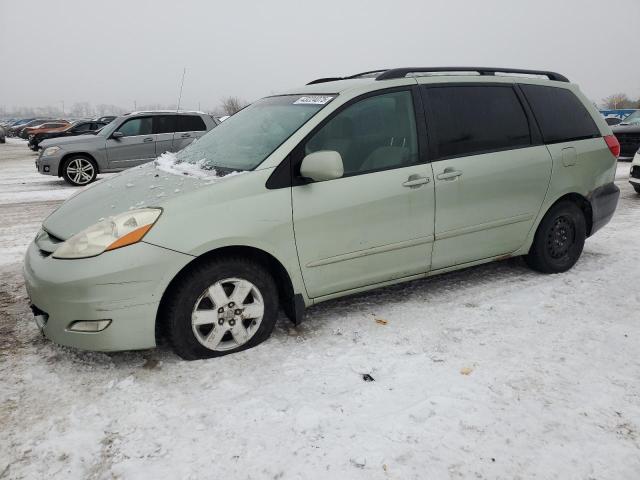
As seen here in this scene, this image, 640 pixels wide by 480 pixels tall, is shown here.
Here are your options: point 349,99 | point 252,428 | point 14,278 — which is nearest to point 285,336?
point 252,428

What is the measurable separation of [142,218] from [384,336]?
5.60ft

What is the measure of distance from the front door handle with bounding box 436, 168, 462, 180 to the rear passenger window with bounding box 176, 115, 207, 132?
9.04 m

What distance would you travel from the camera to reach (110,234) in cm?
273

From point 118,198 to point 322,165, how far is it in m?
1.32

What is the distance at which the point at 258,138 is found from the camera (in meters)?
3.42

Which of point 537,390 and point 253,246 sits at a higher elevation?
point 253,246

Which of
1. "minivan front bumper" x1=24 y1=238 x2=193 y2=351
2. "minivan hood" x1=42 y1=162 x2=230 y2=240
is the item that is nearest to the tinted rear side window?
"minivan hood" x1=42 y1=162 x2=230 y2=240

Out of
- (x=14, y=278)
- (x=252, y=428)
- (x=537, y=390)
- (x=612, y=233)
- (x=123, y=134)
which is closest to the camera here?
(x=252, y=428)

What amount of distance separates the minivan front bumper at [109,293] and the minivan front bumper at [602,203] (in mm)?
3644

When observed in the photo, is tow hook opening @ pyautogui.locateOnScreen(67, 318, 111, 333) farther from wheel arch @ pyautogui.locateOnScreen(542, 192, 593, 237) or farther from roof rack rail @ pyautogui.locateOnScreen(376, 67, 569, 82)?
wheel arch @ pyautogui.locateOnScreen(542, 192, 593, 237)

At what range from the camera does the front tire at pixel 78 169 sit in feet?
36.5

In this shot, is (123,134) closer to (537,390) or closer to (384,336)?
(384,336)

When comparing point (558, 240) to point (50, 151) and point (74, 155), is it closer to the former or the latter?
point (74, 155)

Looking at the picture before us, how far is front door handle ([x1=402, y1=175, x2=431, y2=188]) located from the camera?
3.38 metres
